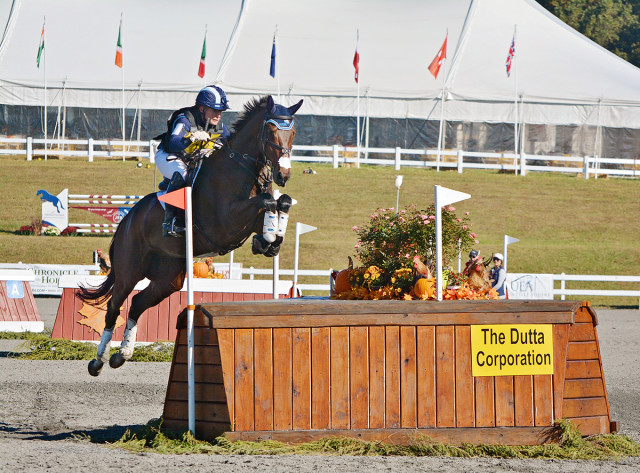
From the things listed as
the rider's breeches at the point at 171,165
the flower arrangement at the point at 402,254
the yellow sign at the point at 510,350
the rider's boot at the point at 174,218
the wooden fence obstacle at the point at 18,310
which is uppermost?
the rider's breeches at the point at 171,165

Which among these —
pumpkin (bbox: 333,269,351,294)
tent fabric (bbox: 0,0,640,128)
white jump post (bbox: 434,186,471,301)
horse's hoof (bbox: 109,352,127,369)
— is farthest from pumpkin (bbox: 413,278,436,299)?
tent fabric (bbox: 0,0,640,128)

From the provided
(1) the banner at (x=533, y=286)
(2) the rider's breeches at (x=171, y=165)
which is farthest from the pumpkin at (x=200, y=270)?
(1) the banner at (x=533, y=286)

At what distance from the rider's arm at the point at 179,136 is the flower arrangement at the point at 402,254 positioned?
70.9 inches

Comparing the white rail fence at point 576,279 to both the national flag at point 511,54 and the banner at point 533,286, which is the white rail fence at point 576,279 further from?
the national flag at point 511,54

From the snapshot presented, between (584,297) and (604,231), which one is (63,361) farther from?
(604,231)

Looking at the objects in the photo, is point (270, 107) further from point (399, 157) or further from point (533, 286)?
point (399, 157)

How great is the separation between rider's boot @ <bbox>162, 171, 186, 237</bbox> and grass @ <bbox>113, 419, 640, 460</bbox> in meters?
1.69

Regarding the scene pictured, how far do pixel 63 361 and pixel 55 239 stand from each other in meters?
12.6

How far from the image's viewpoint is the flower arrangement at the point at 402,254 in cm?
694

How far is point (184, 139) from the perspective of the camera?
7.02 metres

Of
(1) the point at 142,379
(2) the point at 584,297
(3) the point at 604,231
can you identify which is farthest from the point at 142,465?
(3) the point at 604,231

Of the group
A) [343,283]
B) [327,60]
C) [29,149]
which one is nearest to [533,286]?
[343,283]

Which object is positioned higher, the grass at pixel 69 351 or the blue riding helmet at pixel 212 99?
the blue riding helmet at pixel 212 99

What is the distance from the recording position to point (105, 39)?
3366cm
